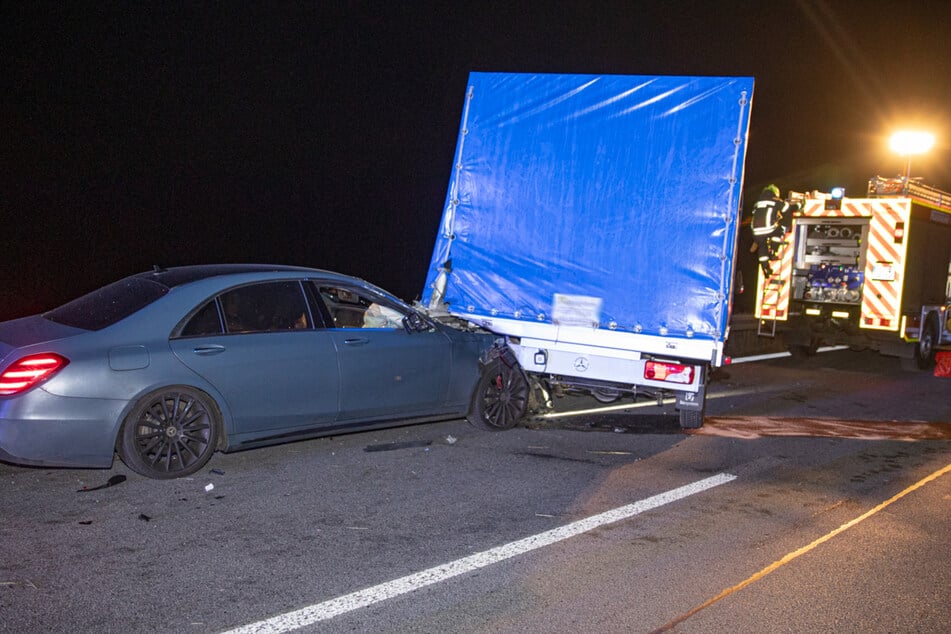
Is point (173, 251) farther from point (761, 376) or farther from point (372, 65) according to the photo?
point (761, 376)

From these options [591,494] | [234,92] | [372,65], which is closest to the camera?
[591,494]

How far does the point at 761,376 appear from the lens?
13.2 meters

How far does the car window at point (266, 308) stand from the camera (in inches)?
249

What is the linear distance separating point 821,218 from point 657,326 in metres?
8.16

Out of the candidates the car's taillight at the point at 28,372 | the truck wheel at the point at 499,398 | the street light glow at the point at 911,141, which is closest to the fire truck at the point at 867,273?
the street light glow at the point at 911,141

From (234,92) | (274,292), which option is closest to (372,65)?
(234,92)

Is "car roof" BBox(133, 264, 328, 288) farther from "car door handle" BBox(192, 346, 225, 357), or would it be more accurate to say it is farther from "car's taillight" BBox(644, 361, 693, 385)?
"car's taillight" BBox(644, 361, 693, 385)

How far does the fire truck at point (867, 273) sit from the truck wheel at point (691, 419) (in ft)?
18.8

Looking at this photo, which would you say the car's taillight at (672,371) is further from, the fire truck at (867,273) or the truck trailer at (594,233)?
the fire truck at (867,273)

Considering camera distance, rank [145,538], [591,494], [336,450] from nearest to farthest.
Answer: [145,538] < [591,494] < [336,450]

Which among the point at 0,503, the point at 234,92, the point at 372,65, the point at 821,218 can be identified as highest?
the point at 372,65

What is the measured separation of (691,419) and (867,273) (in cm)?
715

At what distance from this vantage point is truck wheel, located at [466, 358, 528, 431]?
25.9 feet

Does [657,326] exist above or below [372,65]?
below
